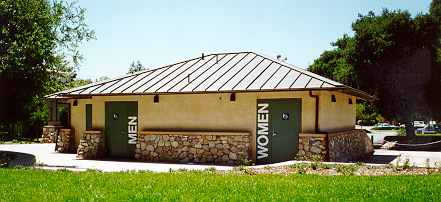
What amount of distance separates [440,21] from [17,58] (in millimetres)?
26316

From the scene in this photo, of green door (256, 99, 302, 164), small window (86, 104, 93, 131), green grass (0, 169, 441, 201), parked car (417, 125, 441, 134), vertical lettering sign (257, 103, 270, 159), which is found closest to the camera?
green grass (0, 169, 441, 201)

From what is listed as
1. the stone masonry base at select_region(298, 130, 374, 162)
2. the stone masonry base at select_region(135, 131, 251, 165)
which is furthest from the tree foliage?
the stone masonry base at select_region(135, 131, 251, 165)

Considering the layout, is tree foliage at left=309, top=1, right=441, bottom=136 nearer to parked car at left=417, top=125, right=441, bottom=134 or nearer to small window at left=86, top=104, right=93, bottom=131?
small window at left=86, top=104, right=93, bottom=131

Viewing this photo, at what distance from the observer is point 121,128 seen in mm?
16531

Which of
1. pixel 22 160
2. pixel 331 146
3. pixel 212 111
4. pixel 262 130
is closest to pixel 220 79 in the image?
pixel 212 111

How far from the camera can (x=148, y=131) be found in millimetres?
15664

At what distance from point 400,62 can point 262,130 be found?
658 inches

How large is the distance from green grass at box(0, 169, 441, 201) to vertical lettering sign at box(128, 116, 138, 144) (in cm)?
662

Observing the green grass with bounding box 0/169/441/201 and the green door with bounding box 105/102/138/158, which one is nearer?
the green grass with bounding box 0/169/441/201

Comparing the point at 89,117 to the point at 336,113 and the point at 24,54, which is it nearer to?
the point at 24,54

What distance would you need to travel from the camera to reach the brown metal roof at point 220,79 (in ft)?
44.6

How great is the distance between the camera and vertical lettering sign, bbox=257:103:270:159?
46.2ft

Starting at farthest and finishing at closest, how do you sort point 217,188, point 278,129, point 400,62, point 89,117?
point 400,62, point 89,117, point 278,129, point 217,188

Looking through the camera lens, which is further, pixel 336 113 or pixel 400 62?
pixel 400 62
